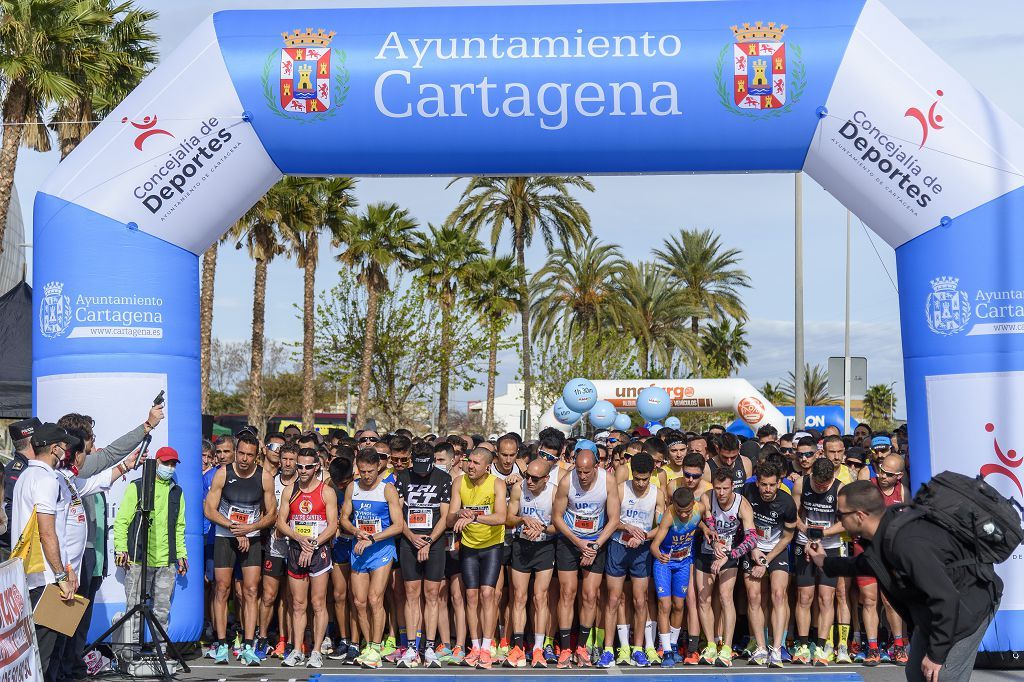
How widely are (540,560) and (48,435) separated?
4.23m

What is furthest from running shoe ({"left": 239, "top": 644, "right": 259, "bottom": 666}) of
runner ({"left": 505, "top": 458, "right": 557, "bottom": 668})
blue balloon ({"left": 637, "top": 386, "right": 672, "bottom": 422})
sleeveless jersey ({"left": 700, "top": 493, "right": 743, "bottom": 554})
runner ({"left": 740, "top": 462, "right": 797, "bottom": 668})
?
blue balloon ({"left": 637, "top": 386, "right": 672, "bottom": 422})

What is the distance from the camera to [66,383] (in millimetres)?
8914

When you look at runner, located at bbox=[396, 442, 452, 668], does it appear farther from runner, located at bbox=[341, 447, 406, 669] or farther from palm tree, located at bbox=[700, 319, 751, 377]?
palm tree, located at bbox=[700, 319, 751, 377]

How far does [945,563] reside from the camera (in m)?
4.93

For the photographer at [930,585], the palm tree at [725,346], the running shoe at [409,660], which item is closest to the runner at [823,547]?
the running shoe at [409,660]

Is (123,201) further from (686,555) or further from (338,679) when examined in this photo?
(686,555)

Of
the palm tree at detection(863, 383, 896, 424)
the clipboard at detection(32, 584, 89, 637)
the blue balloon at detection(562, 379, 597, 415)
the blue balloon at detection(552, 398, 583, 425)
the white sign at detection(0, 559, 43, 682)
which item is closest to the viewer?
the white sign at detection(0, 559, 43, 682)

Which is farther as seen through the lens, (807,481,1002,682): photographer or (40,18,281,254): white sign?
(40,18,281,254): white sign

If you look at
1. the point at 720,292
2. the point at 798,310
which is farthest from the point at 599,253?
the point at 798,310

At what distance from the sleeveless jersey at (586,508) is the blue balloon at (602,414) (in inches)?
634

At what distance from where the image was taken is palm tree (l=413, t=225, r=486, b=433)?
129 feet

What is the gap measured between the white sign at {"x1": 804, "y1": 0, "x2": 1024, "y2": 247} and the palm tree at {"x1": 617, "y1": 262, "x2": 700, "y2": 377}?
3381 cm

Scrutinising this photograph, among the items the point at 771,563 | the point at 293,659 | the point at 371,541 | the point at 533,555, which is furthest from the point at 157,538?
the point at 771,563

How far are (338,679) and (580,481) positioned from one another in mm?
2516
